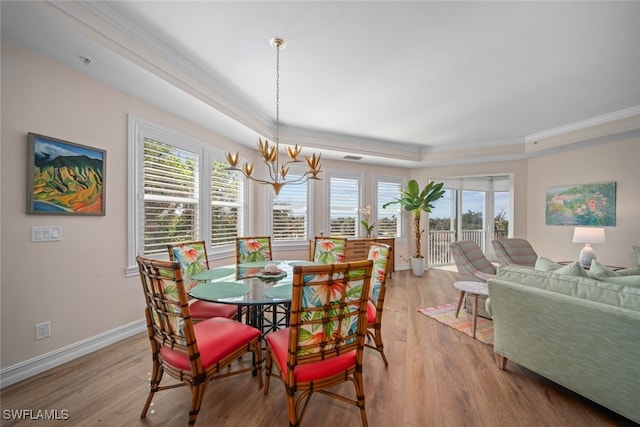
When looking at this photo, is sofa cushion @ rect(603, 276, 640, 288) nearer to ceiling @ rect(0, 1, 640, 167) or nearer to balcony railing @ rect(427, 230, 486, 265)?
ceiling @ rect(0, 1, 640, 167)

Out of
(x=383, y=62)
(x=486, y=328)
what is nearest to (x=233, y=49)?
(x=383, y=62)

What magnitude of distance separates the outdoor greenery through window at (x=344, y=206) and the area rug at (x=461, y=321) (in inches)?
96.0

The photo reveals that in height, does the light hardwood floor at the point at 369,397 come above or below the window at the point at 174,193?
below

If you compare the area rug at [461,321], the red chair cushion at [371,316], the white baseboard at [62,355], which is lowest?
the area rug at [461,321]

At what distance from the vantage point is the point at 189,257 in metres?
2.52

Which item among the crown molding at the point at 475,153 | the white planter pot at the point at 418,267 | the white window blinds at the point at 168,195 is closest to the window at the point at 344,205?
the white planter pot at the point at 418,267

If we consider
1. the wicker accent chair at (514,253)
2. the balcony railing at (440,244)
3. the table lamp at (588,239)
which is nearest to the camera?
the table lamp at (588,239)

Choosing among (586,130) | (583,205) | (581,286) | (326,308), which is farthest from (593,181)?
(326,308)

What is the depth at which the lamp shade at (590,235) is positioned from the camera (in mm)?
3729

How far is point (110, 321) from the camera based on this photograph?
8.33ft

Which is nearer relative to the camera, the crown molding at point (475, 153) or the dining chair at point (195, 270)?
the dining chair at point (195, 270)

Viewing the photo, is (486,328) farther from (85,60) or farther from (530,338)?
(85,60)

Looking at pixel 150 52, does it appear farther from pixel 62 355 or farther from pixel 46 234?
pixel 62 355

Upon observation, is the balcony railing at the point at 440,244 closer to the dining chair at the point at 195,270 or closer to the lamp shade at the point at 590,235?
the lamp shade at the point at 590,235
